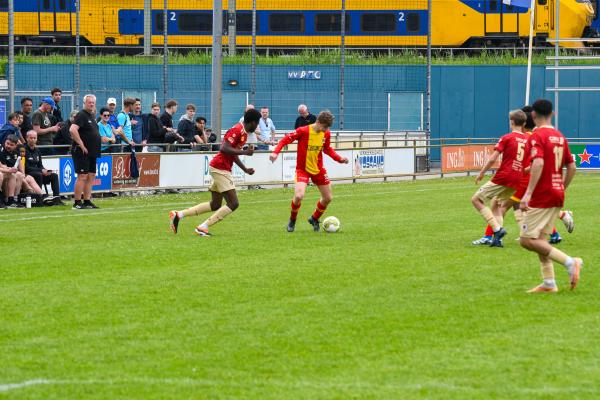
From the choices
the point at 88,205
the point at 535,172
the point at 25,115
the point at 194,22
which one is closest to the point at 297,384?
the point at 535,172

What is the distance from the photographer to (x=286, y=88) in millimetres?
44781

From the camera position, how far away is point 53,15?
1925 inches

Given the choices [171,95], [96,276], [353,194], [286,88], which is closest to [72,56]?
[171,95]

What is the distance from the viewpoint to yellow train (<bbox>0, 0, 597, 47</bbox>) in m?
49.1

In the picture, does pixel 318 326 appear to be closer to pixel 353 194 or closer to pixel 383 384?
pixel 383 384

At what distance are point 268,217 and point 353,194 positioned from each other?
720 centimetres

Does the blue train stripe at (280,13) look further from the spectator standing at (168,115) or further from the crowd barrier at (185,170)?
the spectator standing at (168,115)

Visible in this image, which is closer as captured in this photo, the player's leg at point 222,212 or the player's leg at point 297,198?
the player's leg at point 222,212

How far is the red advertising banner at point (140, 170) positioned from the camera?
84.6ft

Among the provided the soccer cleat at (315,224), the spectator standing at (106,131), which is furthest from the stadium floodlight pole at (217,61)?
the soccer cleat at (315,224)

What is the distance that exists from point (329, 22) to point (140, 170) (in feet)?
82.3

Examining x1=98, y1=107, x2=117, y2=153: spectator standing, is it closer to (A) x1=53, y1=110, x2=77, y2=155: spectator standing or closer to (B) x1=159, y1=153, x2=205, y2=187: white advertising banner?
(A) x1=53, y1=110, x2=77, y2=155: spectator standing

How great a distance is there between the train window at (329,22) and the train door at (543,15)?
7.44 metres

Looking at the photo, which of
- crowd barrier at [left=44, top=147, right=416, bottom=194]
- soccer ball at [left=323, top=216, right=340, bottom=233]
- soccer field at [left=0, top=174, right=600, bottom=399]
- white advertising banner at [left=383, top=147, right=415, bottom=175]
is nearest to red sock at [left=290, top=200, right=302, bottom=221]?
soccer field at [left=0, top=174, right=600, bottom=399]
